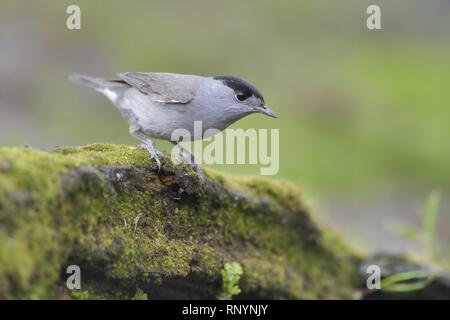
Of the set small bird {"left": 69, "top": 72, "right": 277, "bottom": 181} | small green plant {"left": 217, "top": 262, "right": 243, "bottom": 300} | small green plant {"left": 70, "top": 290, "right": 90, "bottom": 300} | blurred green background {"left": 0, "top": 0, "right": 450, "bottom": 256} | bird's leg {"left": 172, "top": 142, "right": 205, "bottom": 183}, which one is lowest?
small green plant {"left": 70, "top": 290, "right": 90, "bottom": 300}

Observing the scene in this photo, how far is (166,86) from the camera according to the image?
22.2 ft

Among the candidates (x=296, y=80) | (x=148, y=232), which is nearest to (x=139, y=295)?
(x=148, y=232)

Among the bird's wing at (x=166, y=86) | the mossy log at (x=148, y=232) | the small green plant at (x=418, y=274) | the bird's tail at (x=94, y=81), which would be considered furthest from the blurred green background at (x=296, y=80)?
the bird's wing at (x=166, y=86)

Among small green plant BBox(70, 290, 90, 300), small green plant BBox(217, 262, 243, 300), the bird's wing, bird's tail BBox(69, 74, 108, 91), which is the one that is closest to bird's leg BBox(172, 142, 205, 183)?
the bird's wing

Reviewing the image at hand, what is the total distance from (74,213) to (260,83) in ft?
39.0

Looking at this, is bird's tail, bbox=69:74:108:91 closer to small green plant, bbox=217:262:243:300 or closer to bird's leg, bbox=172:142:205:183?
bird's leg, bbox=172:142:205:183

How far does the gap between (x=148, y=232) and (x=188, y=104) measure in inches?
75.2

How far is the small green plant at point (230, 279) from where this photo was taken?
5309 millimetres

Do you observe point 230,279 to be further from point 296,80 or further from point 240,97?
point 296,80

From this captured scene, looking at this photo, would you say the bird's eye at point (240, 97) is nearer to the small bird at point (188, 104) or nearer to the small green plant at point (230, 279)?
the small bird at point (188, 104)

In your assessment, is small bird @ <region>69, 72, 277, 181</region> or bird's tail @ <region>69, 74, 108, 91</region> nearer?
small bird @ <region>69, 72, 277, 181</region>

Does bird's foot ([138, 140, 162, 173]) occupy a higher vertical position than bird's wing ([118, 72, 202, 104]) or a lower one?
lower

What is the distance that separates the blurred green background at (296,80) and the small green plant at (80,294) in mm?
Answer: 6331

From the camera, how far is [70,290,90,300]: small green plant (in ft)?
14.1
